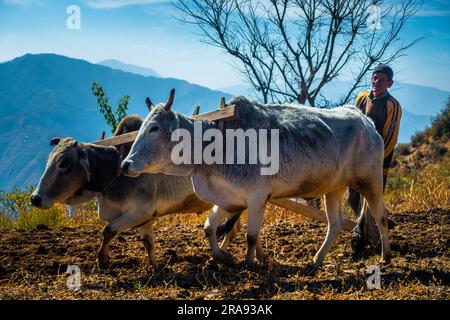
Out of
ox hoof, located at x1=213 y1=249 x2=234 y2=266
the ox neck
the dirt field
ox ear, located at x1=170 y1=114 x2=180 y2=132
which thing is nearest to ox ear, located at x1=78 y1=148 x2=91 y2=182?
the ox neck

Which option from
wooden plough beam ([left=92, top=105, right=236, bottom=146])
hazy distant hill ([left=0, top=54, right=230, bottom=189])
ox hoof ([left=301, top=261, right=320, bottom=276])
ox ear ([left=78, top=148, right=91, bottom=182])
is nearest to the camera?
wooden plough beam ([left=92, top=105, right=236, bottom=146])

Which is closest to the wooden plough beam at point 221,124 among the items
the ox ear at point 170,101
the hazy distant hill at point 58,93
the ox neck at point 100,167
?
the ox neck at point 100,167

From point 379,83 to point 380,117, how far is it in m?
0.38

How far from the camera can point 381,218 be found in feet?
21.9

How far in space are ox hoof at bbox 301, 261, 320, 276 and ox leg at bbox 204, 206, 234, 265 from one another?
0.73 meters

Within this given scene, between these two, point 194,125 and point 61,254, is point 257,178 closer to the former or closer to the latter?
point 194,125

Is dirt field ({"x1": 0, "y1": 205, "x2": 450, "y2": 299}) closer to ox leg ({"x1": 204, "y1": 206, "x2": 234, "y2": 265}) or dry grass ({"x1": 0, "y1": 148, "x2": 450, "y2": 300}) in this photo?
dry grass ({"x1": 0, "y1": 148, "x2": 450, "y2": 300})

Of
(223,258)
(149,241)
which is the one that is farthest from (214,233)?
(149,241)

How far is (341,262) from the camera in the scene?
6.86 meters

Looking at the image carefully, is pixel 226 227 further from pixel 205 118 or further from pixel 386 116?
pixel 386 116

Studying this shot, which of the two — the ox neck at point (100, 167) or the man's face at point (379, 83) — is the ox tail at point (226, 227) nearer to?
the ox neck at point (100, 167)

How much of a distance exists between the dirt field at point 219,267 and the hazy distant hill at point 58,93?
143372mm

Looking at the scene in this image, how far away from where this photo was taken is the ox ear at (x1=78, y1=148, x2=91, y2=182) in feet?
21.0
